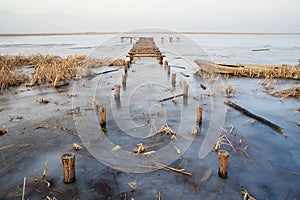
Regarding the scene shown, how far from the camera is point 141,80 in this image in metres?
14.0

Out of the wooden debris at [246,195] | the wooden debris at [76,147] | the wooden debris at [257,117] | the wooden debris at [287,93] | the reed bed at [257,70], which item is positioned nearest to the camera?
the wooden debris at [246,195]

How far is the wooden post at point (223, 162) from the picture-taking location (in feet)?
13.2

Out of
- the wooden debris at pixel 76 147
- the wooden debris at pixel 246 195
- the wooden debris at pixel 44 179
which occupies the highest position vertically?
the wooden debris at pixel 76 147

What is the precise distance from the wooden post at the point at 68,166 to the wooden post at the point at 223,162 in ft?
8.64

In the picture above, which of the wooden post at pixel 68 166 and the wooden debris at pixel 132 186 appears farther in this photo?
the wooden debris at pixel 132 186

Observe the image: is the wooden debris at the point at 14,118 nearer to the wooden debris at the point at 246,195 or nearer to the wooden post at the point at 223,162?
the wooden post at the point at 223,162

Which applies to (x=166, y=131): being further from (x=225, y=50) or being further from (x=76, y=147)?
(x=225, y=50)

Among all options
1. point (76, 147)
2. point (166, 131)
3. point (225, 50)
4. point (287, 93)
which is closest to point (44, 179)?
point (76, 147)

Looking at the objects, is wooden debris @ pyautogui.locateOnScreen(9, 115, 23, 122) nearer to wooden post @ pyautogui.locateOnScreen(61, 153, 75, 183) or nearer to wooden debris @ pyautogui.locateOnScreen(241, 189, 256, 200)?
wooden post @ pyautogui.locateOnScreen(61, 153, 75, 183)

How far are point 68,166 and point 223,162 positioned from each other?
2800 mm

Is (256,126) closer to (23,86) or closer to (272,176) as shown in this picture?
(272,176)

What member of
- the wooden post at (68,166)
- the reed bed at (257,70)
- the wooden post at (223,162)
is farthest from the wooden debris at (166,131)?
the reed bed at (257,70)

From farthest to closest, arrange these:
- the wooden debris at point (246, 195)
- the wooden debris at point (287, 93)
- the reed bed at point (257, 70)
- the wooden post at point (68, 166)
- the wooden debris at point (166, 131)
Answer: the reed bed at point (257, 70), the wooden debris at point (287, 93), the wooden debris at point (166, 131), the wooden post at point (68, 166), the wooden debris at point (246, 195)

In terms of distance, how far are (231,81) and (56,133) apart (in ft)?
38.2
